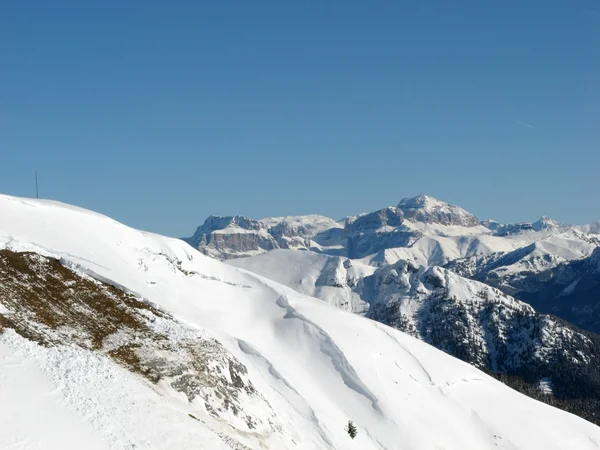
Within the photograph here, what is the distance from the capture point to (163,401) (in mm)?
52656

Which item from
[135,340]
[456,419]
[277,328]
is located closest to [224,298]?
[277,328]

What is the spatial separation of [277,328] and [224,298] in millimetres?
10124

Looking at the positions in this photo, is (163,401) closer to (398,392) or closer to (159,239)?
(398,392)

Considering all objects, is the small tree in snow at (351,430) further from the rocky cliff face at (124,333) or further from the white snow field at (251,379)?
the rocky cliff face at (124,333)

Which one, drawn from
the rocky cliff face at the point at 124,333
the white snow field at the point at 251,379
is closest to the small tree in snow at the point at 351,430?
the white snow field at the point at 251,379

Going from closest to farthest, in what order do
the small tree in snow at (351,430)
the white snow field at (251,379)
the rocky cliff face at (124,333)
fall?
the white snow field at (251,379), the rocky cliff face at (124,333), the small tree in snow at (351,430)

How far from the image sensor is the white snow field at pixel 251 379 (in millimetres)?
46250

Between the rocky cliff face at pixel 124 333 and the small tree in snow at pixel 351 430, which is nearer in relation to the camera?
the rocky cliff face at pixel 124 333

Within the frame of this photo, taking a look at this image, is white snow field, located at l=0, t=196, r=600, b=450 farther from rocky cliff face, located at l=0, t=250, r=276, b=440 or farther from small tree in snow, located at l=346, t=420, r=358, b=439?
small tree in snow, located at l=346, t=420, r=358, b=439

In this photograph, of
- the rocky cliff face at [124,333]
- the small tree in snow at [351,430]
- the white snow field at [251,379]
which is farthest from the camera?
the small tree in snow at [351,430]

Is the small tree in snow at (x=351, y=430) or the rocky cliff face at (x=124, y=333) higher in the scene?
the rocky cliff face at (x=124, y=333)

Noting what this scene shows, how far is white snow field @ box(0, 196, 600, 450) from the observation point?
4625cm

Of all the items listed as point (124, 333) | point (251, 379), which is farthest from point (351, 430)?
point (124, 333)

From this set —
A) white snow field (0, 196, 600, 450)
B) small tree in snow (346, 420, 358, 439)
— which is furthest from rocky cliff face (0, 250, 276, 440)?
small tree in snow (346, 420, 358, 439)
